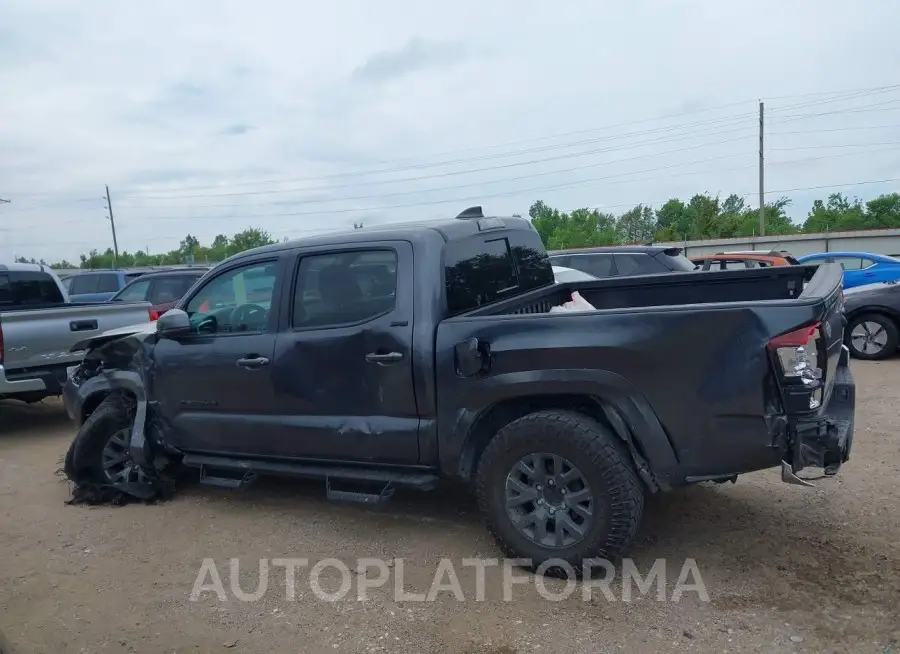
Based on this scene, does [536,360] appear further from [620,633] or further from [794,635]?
[794,635]

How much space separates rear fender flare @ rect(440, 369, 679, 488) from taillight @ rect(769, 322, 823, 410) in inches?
25.0

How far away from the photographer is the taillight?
10.9ft

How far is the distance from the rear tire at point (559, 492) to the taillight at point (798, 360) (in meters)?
0.89

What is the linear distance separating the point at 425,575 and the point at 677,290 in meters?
2.63

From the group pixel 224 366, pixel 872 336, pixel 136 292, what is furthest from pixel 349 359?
pixel 136 292

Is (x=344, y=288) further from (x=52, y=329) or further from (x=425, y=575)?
(x=52, y=329)

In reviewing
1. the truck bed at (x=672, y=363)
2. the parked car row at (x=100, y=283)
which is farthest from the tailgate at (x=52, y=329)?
the parked car row at (x=100, y=283)

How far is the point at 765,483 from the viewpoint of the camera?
5.21m

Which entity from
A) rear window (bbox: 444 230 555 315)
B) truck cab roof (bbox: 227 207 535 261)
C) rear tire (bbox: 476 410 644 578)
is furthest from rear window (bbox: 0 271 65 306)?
rear tire (bbox: 476 410 644 578)

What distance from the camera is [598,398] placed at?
381cm

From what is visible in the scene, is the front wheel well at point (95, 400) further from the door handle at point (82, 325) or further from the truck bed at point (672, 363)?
the truck bed at point (672, 363)

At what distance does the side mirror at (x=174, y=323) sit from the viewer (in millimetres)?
4914

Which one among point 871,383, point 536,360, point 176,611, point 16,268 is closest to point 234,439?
point 176,611

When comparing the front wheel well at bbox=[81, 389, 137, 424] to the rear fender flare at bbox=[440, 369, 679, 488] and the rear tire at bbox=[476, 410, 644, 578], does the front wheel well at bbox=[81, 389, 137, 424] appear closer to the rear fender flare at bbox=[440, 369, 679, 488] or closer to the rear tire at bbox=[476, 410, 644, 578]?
the rear fender flare at bbox=[440, 369, 679, 488]
